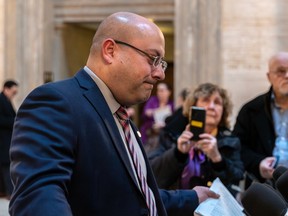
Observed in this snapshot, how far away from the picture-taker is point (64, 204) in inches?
78.2

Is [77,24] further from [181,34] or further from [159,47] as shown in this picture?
[159,47]

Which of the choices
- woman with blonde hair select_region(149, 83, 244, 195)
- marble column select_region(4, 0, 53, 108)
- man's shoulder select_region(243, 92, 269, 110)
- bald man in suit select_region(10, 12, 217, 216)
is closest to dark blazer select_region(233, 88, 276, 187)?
man's shoulder select_region(243, 92, 269, 110)

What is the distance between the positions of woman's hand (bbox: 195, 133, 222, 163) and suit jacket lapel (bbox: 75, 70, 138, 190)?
203 centimetres

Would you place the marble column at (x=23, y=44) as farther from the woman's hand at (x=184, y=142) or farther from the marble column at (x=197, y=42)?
the woman's hand at (x=184, y=142)

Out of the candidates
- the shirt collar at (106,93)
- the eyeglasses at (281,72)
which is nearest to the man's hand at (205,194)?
the shirt collar at (106,93)

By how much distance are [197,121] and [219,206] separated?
4.98ft

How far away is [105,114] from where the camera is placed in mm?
2352

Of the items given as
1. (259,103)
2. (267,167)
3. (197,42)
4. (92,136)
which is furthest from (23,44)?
(92,136)

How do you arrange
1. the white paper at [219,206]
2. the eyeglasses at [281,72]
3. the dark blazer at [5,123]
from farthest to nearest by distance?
the dark blazer at [5,123] → the eyeglasses at [281,72] → the white paper at [219,206]

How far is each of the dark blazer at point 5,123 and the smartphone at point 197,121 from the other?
251 inches

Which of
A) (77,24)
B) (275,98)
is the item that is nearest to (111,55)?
(275,98)

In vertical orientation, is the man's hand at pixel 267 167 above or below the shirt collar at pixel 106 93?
below

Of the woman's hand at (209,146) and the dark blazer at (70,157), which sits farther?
the woman's hand at (209,146)

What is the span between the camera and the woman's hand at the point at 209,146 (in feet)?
14.2
